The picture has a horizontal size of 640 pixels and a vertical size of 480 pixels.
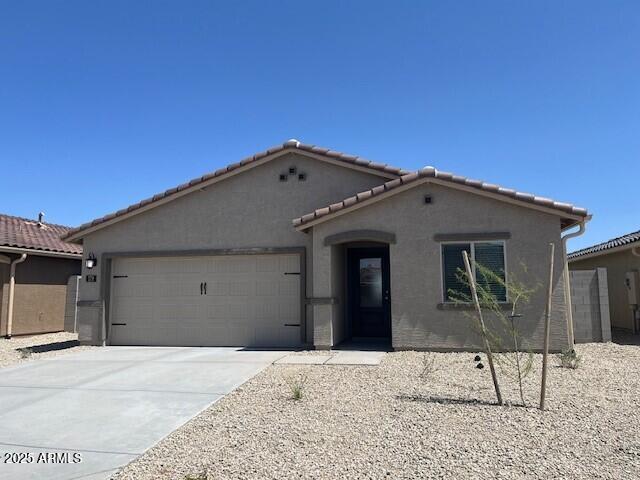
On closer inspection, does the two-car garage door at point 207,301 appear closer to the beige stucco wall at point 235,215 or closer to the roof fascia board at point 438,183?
the beige stucco wall at point 235,215

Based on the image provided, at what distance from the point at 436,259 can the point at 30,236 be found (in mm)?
14107

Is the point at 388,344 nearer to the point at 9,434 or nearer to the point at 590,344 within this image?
the point at 590,344

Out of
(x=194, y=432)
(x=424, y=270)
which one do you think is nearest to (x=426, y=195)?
(x=424, y=270)

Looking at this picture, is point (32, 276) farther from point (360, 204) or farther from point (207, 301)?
point (360, 204)

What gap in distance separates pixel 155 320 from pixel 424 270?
7.24 meters

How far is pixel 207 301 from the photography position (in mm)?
12695

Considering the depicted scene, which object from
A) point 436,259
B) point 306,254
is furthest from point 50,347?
point 436,259

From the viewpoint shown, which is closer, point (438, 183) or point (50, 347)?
point (438, 183)

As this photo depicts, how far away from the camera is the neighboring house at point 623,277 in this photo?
1452 cm

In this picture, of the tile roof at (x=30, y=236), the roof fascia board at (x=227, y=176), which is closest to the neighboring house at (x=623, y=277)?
the roof fascia board at (x=227, y=176)

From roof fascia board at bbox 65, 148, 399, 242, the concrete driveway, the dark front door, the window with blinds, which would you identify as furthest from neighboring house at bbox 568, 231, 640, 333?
the concrete driveway

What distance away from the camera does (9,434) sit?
5.46 meters

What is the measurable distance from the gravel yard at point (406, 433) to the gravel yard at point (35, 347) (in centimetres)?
662

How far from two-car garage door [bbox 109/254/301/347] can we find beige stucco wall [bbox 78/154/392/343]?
419 millimetres
